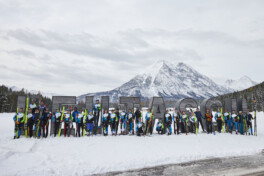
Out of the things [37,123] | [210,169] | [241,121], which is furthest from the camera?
[241,121]

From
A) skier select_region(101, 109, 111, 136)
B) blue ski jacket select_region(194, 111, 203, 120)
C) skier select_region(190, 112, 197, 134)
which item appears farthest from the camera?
blue ski jacket select_region(194, 111, 203, 120)

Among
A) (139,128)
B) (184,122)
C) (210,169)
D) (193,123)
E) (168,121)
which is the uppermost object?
(168,121)

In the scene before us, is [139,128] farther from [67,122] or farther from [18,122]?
[18,122]

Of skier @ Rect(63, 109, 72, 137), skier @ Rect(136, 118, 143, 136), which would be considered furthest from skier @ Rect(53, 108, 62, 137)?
skier @ Rect(136, 118, 143, 136)

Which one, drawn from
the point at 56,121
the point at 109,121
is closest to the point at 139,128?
the point at 109,121

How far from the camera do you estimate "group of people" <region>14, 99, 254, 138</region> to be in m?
12.3

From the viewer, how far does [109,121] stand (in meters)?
13.7

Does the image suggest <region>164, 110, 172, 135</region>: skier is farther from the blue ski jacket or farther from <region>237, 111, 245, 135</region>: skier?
<region>237, 111, 245, 135</region>: skier

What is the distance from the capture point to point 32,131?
1236 centimetres

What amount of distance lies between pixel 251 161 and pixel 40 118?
1266cm

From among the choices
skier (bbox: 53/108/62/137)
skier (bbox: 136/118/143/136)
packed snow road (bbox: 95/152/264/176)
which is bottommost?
packed snow road (bbox: 95/152/264/176)

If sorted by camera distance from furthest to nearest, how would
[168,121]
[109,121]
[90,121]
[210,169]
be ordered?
[168,121]
[109,121]
[90,121]
[210,169]

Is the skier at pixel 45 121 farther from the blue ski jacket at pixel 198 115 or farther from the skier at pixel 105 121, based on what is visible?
the blue ski jacket at pixel 198 115

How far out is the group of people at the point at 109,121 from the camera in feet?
40.4
